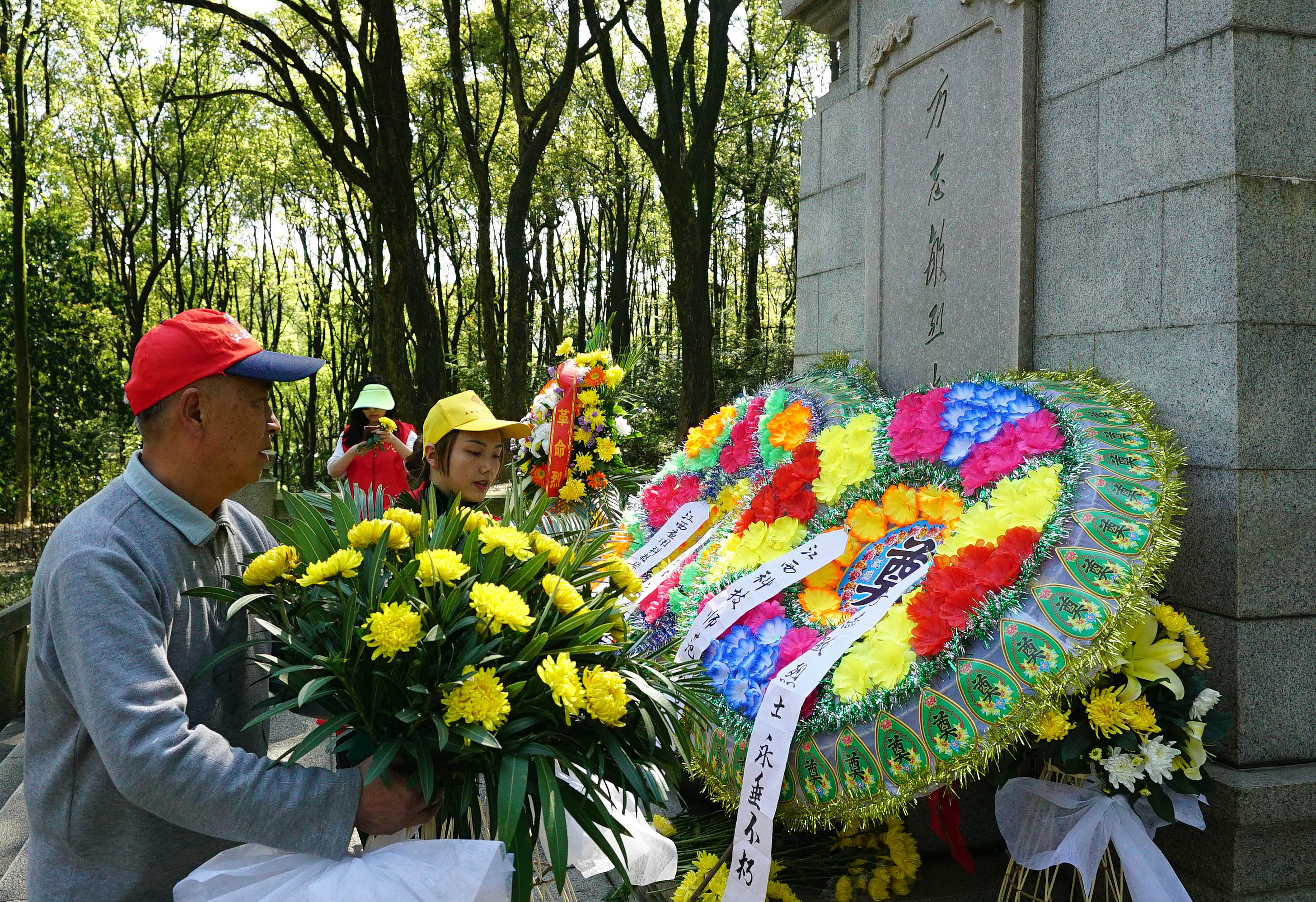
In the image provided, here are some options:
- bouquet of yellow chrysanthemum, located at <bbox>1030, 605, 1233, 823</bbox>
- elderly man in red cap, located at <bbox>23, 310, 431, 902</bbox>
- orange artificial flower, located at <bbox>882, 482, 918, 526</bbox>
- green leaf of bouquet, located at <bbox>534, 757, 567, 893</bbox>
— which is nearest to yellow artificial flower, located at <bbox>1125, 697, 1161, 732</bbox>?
bouquet of yellow chrysanthemum, located at <bbox>1030, 605, 1233, 823</bbox>

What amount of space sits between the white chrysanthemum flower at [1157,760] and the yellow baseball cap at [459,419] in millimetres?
2333

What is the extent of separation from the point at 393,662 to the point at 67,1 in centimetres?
1699

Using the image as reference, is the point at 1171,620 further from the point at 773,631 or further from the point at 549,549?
the point at 549,549

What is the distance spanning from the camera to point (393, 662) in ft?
5.75

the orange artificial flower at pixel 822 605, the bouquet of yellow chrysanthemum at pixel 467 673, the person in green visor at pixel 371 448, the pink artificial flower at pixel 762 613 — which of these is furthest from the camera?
the person in green visor at pixel 371 448

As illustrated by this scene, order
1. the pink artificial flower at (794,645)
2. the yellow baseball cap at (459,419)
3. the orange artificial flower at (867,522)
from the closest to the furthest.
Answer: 1. the pink artificial flower at (794,645)
2. the orange artificial flower at (867,522)
3. the yellow baseball cap at (459,419)

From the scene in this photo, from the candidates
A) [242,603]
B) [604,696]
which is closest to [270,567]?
[242,603]

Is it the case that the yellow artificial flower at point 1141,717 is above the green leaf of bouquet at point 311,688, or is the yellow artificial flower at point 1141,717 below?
below

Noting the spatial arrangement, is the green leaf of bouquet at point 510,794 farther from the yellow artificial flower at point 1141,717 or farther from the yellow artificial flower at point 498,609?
the yellow artificial flower at point 1141,717

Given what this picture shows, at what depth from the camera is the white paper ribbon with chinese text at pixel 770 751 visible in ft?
8.29

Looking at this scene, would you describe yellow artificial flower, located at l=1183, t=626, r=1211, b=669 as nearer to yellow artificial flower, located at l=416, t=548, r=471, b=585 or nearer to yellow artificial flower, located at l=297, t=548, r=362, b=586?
yellow artificial flower, located at l=416, t=548, r=471, b=585

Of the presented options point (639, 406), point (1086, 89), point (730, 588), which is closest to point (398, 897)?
point (730, 588)

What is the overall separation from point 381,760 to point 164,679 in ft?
1.28

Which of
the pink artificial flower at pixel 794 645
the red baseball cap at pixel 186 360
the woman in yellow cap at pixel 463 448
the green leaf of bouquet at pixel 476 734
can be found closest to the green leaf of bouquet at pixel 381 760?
the green leaf of bouquet at pixel 476 734
